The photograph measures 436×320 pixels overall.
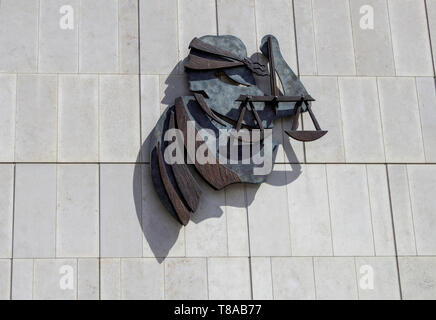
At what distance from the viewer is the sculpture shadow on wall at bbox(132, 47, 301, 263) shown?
8273mm

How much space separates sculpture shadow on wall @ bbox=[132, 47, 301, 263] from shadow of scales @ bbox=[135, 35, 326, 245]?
0.02 meters

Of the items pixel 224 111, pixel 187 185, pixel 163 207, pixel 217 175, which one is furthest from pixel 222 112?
pixel 163 207

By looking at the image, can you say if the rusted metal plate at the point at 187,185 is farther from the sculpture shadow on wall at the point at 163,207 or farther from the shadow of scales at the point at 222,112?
the sculpture shadow on wall at the point at 163,207

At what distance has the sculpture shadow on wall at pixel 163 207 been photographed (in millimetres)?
8273

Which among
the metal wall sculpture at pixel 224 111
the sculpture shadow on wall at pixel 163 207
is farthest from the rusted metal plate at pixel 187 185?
the sculpture shadow on wall at pixel 163 207

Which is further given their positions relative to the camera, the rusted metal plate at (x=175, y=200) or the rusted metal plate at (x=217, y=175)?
the rusted metal plate at (x=217, y=175)

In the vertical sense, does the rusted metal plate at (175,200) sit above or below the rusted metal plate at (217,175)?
below

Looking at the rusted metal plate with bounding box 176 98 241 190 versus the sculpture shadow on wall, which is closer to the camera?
the sculpture shadow on wall

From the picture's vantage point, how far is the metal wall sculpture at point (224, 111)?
328 inches

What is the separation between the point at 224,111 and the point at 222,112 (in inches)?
1.0

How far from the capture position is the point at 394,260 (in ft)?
27.9

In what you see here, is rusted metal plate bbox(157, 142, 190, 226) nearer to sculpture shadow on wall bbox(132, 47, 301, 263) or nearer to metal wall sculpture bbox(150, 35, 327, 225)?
metal wall sculpture bbox(150, 35, 327, 225)

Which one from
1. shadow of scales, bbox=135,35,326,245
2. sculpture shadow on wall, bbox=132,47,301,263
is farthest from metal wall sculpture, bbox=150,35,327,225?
sculpture shadow on wall, bbox=132,47,301,263
